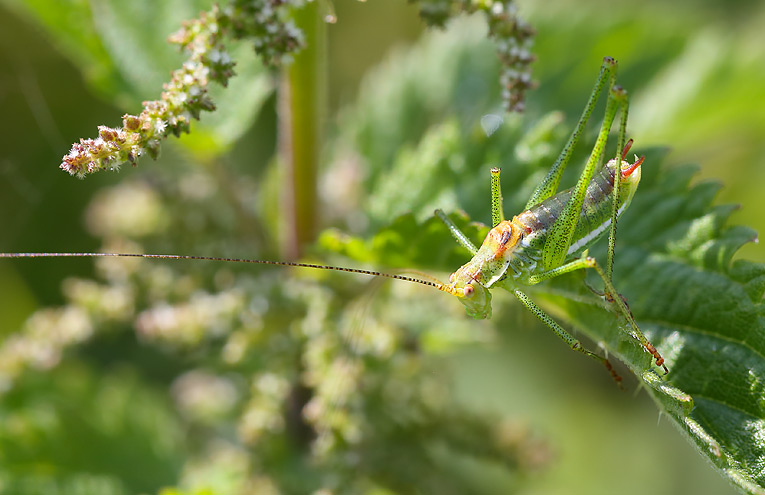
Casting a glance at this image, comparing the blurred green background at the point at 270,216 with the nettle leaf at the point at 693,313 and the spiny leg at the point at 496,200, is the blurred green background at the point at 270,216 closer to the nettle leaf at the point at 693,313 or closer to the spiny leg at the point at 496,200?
the spiny leg at the point at 496,200

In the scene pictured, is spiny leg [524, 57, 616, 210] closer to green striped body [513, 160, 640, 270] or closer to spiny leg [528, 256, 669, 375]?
green striped body [513, 160, 640, 270]

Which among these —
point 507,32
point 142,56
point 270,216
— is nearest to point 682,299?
point 507,32

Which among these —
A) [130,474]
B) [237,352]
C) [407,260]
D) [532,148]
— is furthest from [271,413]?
[532,148]

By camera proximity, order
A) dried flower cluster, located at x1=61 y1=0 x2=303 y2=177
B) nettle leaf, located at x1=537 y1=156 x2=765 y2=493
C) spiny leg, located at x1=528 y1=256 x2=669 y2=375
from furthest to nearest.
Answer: spiny leg, located at x1=528 y1=256 x2=669 y2=375 < nettle leaf, located at x1=537 y1=156 x2=765 y2=493 < dried flower cluster, located at x1=61 y1=0 x2=303 y2=177

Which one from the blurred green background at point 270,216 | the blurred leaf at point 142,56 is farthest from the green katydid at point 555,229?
the blurred leaf at point 142,56

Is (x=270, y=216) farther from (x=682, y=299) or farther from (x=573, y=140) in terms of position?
(x=682, y=299)

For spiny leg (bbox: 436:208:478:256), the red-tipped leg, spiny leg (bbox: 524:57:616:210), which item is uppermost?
spiny leg (bbox: 524:57:616:210)

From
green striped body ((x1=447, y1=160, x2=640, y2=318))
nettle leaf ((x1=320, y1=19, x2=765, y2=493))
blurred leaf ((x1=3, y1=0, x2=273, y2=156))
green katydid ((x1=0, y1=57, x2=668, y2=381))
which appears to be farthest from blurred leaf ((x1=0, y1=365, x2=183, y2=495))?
green striped body ((x1=447, y1=160, x2=640, y2=318))

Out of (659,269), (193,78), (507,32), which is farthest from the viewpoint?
(659,269)
